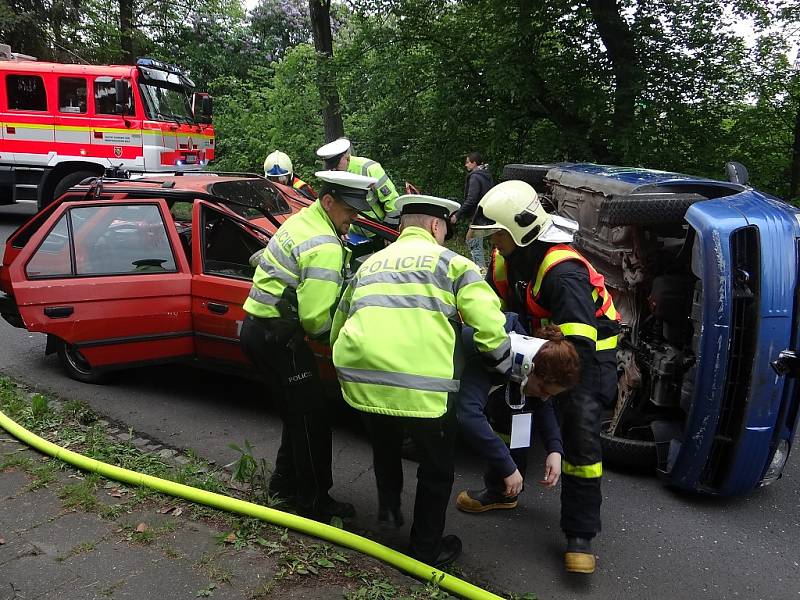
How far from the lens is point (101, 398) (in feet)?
16.6

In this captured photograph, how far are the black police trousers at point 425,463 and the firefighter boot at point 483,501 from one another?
65 centimetres

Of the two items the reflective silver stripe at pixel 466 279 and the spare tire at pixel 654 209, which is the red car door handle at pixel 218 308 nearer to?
the reflective silver stripe at pixel 466 279

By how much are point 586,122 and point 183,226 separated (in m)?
6.59

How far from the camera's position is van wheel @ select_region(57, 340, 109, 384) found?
5277 mm

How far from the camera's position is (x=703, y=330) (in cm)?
341

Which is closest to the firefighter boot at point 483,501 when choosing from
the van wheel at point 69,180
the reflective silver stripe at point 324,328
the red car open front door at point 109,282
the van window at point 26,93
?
the reflective silver stripe at point 324,328

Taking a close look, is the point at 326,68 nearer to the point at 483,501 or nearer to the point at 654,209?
the point at 654,209

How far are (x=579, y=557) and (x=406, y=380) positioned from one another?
1229 millimetres

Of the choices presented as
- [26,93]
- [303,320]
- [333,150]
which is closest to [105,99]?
[26,93]

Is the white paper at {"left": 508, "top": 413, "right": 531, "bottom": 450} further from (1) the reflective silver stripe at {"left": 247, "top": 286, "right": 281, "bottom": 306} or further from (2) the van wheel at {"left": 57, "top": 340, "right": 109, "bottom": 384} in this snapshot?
(2) the van wheel at {"left": 57, "top": 340, "right": 109, "bottom": 384}

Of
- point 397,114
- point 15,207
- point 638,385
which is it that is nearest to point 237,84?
point 15,207

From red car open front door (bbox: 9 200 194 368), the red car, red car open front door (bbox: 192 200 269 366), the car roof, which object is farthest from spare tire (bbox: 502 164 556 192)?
red car open front door (bbox: 9 200 194 368)

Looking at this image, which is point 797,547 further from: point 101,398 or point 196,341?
point 101,398

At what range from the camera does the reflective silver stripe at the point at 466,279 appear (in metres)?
2.74
